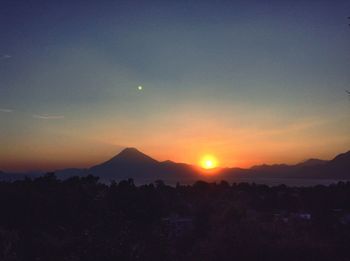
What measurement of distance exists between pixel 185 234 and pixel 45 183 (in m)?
16.1

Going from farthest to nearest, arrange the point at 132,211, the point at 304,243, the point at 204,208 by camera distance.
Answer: the point at 204,208 → the point at 132,211 → the point at 304,243

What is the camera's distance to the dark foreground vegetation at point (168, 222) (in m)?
11.2

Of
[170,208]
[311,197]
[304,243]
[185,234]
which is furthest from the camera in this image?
[311,197]

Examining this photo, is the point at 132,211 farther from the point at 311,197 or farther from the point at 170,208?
the point at 311,197

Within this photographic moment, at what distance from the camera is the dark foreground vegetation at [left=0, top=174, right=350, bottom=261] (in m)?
11.2

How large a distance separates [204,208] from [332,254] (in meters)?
17.1

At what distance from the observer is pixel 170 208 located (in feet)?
124

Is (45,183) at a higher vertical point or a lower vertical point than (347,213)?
higher

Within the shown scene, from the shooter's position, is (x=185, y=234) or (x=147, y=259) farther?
(x=185, y=234)

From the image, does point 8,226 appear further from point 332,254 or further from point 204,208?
point 332,254

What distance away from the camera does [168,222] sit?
20188 mm

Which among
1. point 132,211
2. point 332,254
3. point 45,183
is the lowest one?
point 332,254

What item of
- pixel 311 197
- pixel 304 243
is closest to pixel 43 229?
pixel 304 243

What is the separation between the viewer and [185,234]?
2858 cm
